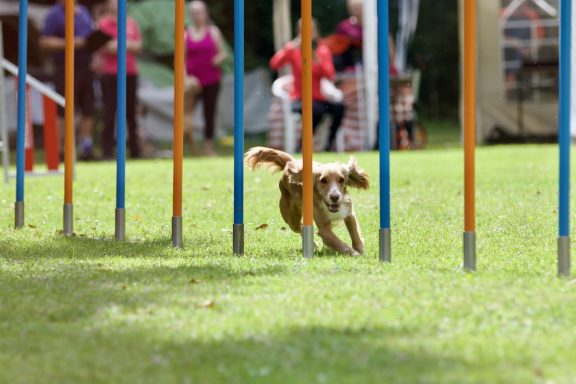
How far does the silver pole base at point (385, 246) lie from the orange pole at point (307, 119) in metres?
0.40

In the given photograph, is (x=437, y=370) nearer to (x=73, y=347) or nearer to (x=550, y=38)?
(x=73, y=347)

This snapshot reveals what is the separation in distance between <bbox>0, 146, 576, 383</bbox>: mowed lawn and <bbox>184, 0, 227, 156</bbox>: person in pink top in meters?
9.49

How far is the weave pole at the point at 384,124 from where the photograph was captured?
5734 millimetres

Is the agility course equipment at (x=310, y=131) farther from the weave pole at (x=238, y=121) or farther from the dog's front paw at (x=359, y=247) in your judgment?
the dog's front paw at (x=359, y=247)

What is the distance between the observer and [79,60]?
1678 cm

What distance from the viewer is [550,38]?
19859 mm

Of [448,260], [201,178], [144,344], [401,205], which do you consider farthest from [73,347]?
[201,178]

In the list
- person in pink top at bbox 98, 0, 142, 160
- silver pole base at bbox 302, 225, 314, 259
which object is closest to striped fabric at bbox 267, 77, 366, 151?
person in pink top at bbox 98, 0, 142, 160

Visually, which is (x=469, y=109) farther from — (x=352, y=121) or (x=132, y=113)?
(x=352, y=121)

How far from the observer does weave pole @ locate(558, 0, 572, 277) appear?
518 centimetres

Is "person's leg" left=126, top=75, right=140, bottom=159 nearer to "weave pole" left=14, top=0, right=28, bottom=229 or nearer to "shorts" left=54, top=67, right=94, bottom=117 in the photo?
"shorts" left=54, top=67, right=94, bottom=117

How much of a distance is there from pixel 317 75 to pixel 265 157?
31.0 feet

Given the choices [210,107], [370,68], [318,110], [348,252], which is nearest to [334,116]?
[318,110]

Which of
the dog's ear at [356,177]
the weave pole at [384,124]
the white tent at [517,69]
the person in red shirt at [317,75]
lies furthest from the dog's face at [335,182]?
the white tent at [517,69]
